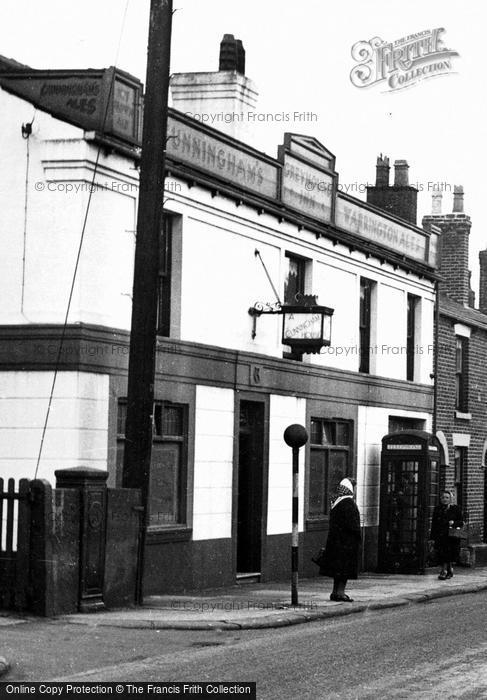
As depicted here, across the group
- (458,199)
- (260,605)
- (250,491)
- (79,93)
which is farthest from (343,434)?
(79,93)

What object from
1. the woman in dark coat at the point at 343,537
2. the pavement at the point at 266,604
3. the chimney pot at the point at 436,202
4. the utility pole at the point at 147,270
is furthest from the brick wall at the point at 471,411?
the utility pole at the point at 147,270

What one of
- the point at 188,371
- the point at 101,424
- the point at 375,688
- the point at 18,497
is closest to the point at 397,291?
the point at 188,371

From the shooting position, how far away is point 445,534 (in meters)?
25.4

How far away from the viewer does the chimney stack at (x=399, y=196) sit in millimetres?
32531

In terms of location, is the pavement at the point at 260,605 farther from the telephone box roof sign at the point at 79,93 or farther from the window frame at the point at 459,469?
the window frame at the point at 459,469

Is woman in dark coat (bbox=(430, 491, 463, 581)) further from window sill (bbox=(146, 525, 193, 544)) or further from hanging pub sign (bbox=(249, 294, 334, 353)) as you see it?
window sill (bbox=(146, 525, 193, 544))

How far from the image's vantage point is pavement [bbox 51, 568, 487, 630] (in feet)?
50.6

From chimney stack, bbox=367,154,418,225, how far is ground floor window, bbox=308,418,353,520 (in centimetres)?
755

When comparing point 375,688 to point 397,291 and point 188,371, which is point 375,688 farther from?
point 397,291

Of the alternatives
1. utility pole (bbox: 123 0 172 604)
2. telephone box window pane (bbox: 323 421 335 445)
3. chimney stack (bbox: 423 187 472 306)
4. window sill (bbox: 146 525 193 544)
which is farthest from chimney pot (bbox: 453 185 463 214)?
utility pole (bbox: 123 0 172 604)

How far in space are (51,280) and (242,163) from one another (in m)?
5.27

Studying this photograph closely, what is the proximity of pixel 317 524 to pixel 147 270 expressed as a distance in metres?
9.67

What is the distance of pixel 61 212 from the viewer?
1822 centimetres

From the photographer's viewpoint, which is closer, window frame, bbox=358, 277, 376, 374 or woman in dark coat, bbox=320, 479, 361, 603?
woman in dark coat, bbox=320, 479, 361, 603
